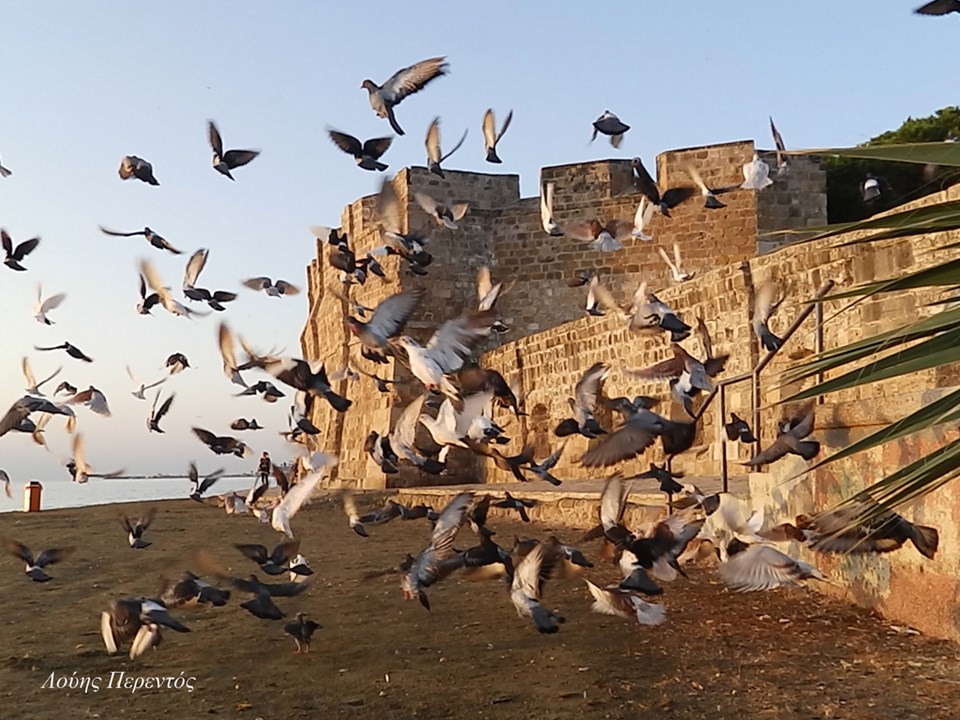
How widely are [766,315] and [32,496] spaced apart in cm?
1438

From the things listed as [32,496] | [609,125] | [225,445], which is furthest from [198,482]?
[32,496]

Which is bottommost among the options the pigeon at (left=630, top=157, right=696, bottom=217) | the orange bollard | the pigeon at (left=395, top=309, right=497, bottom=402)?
the orange bollard

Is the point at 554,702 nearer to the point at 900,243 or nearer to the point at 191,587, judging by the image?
the point at 191,587

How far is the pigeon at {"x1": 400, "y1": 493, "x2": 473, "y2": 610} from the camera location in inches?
179

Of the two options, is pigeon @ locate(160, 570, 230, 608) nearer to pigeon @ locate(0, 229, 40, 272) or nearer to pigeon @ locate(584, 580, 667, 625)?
pigeon @ locate(584, 580, 667, 625)

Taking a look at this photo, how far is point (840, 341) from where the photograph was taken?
9945mm

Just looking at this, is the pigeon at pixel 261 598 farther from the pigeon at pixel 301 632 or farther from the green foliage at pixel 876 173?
the green foliage at pixel 876 173

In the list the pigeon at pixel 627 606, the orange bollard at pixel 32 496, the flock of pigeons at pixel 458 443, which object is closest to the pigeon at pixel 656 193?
the flock of pigeons at pixel 458 443

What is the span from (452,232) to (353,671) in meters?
15.0

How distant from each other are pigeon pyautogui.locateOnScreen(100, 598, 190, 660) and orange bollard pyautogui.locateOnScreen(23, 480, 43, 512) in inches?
548

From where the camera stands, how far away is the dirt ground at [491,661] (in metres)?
3.71

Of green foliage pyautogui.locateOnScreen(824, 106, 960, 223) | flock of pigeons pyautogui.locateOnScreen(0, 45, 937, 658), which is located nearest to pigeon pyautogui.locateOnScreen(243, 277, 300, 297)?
flock of pigeons pyautogui.locateOnScreen(0, 45, 937, 658)

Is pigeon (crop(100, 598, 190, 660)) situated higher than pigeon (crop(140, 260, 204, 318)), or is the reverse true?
pigeon (crop(140, 260, 204, 318))

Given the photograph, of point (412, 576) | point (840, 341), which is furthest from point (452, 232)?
point (412, 576)
